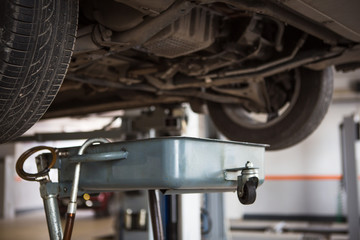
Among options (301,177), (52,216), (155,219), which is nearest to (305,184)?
(301,177)

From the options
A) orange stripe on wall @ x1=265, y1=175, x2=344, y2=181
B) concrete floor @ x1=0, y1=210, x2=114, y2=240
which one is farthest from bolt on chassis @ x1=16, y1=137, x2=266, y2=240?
orange stripe on wall @ x1=265, y1=175, x2=344, y2=181

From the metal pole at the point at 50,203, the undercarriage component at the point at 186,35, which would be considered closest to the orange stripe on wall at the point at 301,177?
the undercarriage component at the point at 186,35

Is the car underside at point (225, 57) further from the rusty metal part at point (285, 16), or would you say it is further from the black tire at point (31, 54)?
the black tire at point (31, 54)

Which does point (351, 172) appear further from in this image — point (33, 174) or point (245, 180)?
point (33, 174)

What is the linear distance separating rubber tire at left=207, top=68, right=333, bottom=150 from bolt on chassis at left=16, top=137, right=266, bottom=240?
1166 mm

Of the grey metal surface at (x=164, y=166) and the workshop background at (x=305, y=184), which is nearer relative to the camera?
the grey metal surface at (x=164, y=166)

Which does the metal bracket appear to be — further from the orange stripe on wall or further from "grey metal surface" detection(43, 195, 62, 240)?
the orange stripe on wall

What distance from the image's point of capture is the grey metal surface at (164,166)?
1178 mm

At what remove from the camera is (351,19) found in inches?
68.2

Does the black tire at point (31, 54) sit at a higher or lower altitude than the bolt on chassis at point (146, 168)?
higher

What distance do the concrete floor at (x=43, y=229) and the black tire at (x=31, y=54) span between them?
5.34 m

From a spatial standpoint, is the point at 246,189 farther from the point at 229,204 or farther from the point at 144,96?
the point at 229,204

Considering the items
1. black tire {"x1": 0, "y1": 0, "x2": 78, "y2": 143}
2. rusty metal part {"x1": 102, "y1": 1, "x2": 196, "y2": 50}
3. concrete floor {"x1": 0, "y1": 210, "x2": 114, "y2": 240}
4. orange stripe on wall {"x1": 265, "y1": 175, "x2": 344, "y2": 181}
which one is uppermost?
rusty metal part {"x1": 102, "y1": 1, "x2": 196, "y2": 50}

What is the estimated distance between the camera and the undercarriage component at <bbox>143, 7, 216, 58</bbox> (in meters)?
1.93
